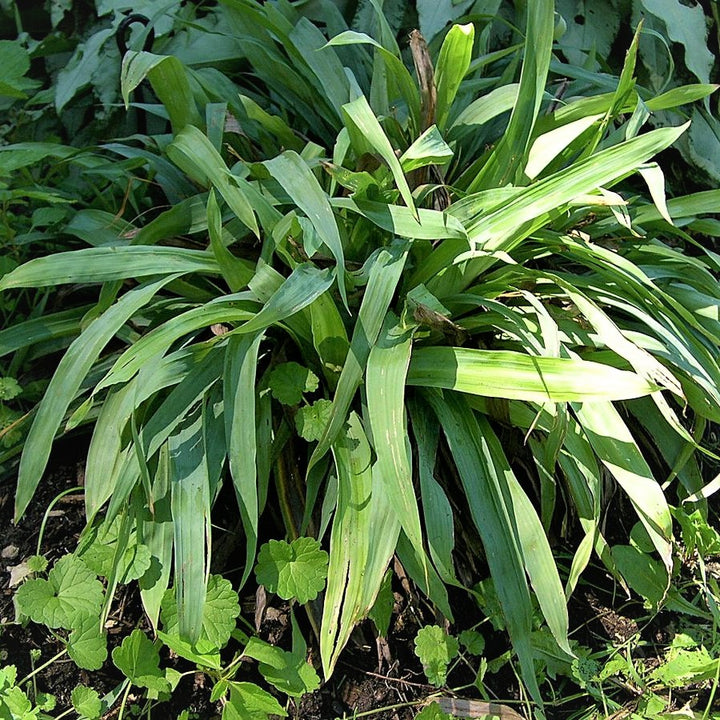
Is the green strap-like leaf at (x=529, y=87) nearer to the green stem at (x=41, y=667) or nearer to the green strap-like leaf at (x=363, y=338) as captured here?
the green strap-like leaf at (x=363, y=338)

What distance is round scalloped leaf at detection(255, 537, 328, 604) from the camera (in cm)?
121

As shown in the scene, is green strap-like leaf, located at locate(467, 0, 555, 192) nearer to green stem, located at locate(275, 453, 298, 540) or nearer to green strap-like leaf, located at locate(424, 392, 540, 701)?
green strap-like leaf, located at locate(424, 392, 540, 701)

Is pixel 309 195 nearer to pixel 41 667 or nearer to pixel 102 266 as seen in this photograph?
pixel 102 266

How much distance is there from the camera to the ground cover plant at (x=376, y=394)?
47.9 inches

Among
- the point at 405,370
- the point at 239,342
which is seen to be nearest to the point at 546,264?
the point at 405,370

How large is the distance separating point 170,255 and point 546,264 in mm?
745

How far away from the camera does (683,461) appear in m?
→ 1.50

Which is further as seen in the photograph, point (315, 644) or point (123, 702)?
point (315, 644)

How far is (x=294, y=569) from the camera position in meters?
1.23

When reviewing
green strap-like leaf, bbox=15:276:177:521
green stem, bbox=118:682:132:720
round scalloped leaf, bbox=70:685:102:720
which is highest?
green strap-like leaf, bbox=15:276:177:521

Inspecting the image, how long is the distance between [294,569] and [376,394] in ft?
0.94

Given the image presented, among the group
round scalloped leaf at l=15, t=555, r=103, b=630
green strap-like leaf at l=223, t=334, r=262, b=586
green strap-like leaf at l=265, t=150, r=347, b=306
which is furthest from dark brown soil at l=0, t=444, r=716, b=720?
green strap-like leaf at l=265, t=150, r=347, b=306

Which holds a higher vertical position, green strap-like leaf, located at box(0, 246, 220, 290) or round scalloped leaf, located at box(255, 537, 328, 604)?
green strap-like leaf, located at box(0, 246, 220, 290)

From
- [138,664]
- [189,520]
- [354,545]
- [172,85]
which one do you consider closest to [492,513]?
[354,545]
